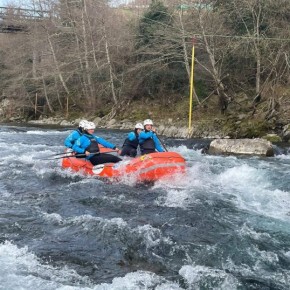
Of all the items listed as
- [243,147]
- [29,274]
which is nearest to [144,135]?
[243,147]

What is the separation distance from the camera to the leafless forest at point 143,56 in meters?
20.9

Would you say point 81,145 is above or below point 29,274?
above

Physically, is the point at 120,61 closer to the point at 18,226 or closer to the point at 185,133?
the point at 185,133

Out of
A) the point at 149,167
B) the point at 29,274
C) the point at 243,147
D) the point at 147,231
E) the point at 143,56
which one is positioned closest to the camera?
the point at 29,274

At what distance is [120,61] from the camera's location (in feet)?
93.5

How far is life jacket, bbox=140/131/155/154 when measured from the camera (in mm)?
11688

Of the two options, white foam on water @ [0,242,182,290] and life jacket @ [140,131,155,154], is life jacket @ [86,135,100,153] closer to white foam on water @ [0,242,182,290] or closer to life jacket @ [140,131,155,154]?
life jacket @ [140,131,155,154]

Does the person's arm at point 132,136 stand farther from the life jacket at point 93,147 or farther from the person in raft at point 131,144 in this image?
the life jacket at point 93,147

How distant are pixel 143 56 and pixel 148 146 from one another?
668 inches

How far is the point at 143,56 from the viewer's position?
27625 mm

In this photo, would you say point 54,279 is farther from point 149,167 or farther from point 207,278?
point 149,167

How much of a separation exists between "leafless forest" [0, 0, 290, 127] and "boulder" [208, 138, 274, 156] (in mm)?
4104

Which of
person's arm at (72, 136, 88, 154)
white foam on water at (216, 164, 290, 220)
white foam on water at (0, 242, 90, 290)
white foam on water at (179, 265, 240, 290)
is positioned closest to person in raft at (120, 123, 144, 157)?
person's arm at (72, 136, 88, 154)

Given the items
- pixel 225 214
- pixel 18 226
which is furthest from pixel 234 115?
pixel 18 226
